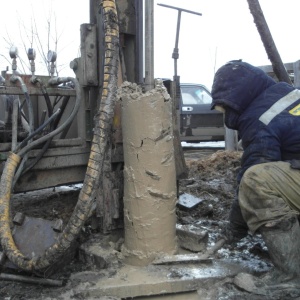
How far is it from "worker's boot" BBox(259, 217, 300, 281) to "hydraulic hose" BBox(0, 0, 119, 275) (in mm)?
1157

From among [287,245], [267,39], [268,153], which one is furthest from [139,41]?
[267,39]

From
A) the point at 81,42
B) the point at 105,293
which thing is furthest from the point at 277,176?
the point at 81,42

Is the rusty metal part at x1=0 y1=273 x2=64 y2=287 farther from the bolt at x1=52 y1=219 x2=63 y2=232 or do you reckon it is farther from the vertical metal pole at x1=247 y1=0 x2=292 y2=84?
the vertical metal pole at x1=247 y1=0 x2=292 y2=84

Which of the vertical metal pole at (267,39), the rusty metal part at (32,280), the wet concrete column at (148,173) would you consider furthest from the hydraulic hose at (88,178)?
the vertical metal pole at (267,39)

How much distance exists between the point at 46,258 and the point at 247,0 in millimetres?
3889

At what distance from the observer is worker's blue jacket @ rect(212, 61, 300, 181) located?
2.78m

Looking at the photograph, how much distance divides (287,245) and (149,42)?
5.42 feet

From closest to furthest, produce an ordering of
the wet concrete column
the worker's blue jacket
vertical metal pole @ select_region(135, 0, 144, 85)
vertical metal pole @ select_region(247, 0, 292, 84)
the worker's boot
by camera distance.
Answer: the worker's boot
the worker's blue jacket
the wet concrete column
vertical metal pole @ select_region(135, 0, 144, 85)
vertical metal pole @ select_region(247, 0, 292, 84)

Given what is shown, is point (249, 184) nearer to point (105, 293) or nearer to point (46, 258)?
point (105, 293)

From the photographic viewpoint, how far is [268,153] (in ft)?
9.14

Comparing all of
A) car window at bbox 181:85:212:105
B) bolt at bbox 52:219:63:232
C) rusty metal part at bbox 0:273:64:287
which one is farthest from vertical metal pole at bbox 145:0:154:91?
car window at bbox 181:85:212:105

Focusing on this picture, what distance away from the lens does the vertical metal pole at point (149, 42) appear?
310 centimetres

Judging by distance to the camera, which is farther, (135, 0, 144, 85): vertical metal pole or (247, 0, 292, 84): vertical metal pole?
(247, 0, 292, 84): vertical metal pole

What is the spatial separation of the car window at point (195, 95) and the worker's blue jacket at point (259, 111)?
873cm
